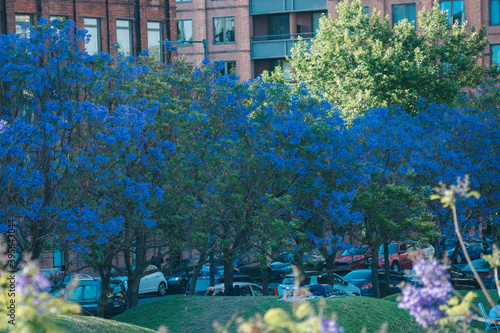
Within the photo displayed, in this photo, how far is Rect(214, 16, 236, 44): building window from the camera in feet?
167

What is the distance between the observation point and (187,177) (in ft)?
67.0

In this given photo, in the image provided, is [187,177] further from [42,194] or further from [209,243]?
[42,194]

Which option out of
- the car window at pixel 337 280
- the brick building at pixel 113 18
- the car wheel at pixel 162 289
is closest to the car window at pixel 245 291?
the car window at pixel 337 280

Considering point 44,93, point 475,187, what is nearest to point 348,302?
point 44,93

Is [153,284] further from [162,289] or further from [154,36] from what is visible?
[154,36]

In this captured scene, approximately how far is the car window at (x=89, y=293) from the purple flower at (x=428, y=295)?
1869 cm

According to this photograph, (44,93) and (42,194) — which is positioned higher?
(44,93)

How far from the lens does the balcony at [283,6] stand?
50.1 metres

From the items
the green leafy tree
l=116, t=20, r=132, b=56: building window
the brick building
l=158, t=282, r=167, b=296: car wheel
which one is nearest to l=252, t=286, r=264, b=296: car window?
l=158, t=282, r=167, b=296: car wheel

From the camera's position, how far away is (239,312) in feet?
60.1

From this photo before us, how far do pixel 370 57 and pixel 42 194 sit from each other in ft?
68.3

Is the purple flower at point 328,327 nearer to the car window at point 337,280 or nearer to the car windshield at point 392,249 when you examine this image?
the car window at point 337,280

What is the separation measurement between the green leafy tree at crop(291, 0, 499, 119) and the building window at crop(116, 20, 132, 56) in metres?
8.55

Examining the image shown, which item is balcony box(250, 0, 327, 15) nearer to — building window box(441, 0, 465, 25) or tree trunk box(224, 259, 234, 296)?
building window box(441, 0, 465, 25)
